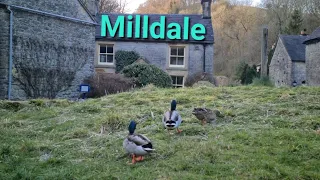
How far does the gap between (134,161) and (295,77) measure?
111 feet

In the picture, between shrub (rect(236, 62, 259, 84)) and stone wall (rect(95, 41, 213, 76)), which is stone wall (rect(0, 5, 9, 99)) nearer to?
stone wall (rect(95, 41, 213, 76))

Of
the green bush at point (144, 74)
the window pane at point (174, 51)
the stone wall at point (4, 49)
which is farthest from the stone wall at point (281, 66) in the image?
the stone wall at point (4, 49)

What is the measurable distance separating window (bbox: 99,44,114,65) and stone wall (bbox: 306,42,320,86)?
16754mm

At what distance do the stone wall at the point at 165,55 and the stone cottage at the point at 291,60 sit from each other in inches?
482

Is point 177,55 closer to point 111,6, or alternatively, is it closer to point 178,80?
point 178,80

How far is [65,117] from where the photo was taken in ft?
29.2

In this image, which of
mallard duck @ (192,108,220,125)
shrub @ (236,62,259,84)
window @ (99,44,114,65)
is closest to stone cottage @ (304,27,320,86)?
A: shrub @ (236,62,259,84)

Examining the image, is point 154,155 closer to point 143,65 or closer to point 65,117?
point 65,117

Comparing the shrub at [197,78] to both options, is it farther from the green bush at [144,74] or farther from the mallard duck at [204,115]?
the mallard duck at [204,115]

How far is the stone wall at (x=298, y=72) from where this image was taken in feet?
117

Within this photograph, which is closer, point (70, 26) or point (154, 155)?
point (154, 155)

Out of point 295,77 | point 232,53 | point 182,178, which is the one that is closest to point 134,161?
point 182,178

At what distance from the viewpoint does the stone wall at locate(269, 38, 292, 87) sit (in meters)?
36.2

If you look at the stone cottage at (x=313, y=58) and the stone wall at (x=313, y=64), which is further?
the stone wall at (x=313, y=64)
